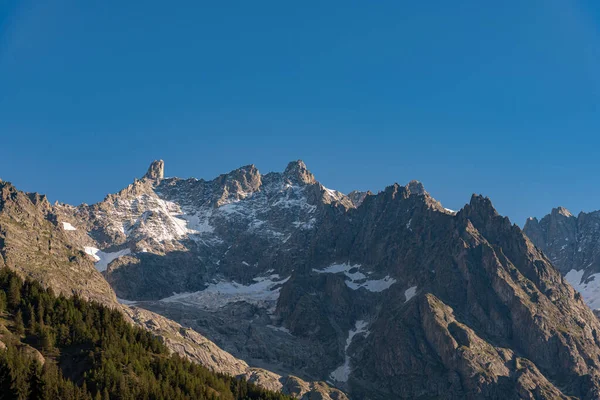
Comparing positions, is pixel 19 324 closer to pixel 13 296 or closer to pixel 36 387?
pixel 13 296

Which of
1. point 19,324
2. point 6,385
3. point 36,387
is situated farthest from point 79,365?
point 6,385

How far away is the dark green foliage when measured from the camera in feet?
502

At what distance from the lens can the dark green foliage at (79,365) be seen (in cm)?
15312

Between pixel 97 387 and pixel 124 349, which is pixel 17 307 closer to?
pixel 124 349

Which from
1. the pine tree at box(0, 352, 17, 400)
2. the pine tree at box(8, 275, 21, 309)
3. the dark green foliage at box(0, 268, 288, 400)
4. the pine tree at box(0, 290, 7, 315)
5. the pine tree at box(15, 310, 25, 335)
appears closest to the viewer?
the pine tree at box(0, 352, 17, 400)

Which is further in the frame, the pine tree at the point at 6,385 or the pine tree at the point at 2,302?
the pine tree at the point at 2,302

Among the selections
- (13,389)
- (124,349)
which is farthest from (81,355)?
(13,389)

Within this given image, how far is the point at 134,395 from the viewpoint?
17038 centimetres

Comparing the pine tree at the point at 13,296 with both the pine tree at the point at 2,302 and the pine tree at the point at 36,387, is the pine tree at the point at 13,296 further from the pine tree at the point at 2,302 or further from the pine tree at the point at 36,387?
the pine tree at the point at 36,387

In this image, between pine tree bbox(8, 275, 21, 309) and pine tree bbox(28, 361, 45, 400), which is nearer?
pine tree bbox(28, 361, 45, 400)

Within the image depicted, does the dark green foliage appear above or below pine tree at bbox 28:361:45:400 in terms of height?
above

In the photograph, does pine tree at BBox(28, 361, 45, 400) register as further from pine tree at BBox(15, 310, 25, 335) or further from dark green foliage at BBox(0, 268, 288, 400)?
pine tree at BBox(15, 310, 25, 335)

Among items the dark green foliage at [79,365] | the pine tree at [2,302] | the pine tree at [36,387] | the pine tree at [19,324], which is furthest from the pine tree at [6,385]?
the pine tree at [2,302]

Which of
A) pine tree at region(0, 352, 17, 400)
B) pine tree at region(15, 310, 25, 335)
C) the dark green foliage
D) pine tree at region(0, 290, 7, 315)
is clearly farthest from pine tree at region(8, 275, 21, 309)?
pine tree at region(0, 352, 17, 400)
